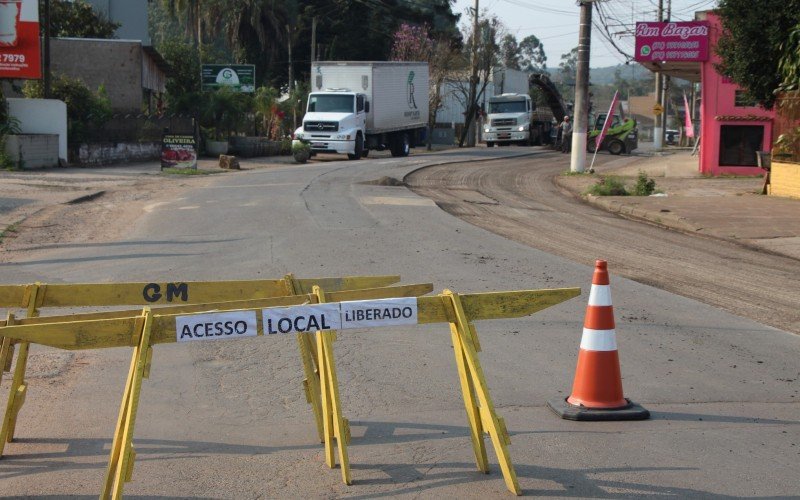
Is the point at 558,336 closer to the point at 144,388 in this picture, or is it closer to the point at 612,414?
the point at 612,414

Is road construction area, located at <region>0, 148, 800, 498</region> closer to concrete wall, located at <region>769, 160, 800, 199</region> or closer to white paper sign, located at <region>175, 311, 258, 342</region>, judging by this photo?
white paper sign, located at <region>175, 311, 258, 342</region>

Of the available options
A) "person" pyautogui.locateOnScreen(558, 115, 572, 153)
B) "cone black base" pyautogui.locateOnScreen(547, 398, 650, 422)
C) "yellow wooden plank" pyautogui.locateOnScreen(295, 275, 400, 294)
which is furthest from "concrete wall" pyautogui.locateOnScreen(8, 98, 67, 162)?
"cone black base" pyautogui.locateOnScreen(547, 398, 650, 422)

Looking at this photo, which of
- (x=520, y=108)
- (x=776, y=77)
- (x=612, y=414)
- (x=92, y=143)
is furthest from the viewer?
(x=520, y=108)

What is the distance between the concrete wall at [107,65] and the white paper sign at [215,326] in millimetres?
39382

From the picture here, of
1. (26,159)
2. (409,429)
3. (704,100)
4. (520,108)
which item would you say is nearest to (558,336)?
(409,429)

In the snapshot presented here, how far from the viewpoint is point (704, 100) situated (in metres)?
28.7

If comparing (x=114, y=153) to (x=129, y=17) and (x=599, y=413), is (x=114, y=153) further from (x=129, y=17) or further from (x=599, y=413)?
(x=599, y=413)

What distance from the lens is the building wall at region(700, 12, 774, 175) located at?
28042 mm

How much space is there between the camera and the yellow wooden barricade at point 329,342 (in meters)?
4.62

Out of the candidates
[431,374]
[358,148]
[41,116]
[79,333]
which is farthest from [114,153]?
[79,333]

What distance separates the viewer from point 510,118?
52500mm

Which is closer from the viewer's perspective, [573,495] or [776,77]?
[573,495]

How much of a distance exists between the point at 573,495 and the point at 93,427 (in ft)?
10.3

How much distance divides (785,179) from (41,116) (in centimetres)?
2292
